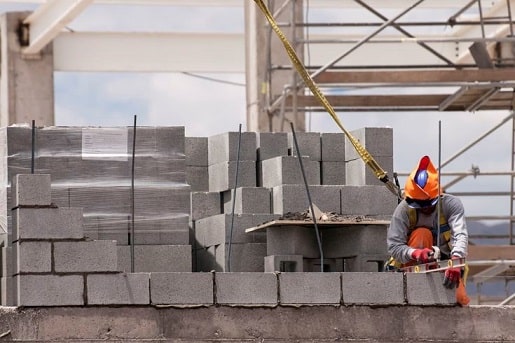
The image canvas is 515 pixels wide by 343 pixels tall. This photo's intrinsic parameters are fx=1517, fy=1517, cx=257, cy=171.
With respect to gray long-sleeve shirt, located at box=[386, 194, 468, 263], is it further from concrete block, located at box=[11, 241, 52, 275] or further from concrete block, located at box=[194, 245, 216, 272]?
concrete block, located at box=[11, 241, 52, 275]

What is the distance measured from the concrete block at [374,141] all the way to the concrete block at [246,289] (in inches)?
79.2

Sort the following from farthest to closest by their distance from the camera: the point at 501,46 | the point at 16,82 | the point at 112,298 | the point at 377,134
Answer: the point at 16,82 < the point at 501,46 < the point at 377,134 < the point at 112,298

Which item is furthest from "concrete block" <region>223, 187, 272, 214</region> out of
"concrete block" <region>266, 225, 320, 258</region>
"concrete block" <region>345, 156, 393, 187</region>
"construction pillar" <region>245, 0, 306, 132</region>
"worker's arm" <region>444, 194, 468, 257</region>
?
"construction pillar" <region>245, 0, 306, 132</region>

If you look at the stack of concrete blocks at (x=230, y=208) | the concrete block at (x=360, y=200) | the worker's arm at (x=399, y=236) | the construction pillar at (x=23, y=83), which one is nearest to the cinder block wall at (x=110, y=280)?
the worker's arm at (x=399, y=236)

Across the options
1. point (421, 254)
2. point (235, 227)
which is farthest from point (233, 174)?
point (421, 254)

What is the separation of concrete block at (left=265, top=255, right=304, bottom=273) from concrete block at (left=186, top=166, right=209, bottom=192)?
1282 millimetres

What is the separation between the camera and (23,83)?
2470cm

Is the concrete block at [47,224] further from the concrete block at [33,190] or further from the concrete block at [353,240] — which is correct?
the concrete block at [353,240]

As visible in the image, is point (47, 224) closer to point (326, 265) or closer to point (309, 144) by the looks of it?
point (326, 265)

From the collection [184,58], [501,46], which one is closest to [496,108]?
[501,46]

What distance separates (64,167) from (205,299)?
69.6 inches

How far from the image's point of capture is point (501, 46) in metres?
18.8

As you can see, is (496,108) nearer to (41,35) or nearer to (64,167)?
(41,35)

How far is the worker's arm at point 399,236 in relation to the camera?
1134 centimetres
